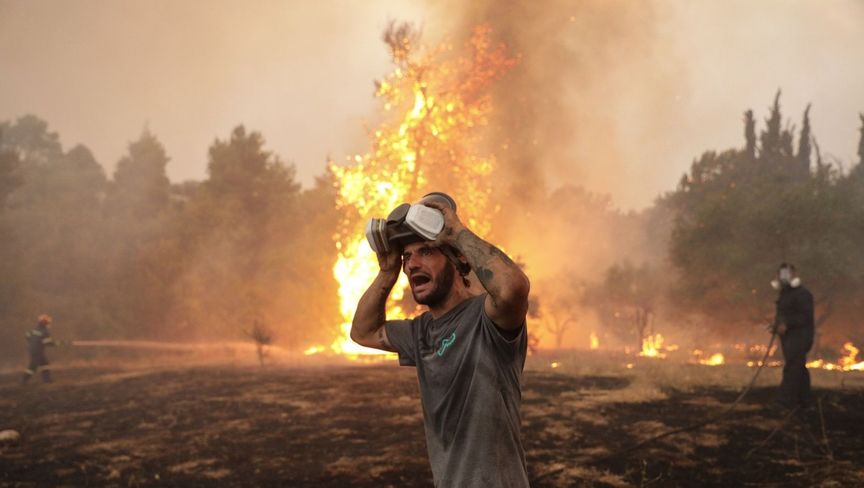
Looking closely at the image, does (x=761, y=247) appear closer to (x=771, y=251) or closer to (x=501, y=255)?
(x=771, y=251)

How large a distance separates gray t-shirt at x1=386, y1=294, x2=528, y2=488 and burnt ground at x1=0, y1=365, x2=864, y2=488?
193 inches

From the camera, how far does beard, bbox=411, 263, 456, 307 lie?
2.88 metres

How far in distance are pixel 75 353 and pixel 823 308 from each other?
35575 mm

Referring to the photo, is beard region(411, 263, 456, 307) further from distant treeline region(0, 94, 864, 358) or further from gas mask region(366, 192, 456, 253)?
distant treeline region(0, 94, 864, 358)

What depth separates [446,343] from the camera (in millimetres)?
2779

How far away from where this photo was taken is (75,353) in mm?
30203

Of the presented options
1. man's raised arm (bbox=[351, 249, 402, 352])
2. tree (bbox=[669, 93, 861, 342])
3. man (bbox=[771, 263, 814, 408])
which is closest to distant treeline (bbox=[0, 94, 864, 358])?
tree (bbox=[669, 93, 861, 342])

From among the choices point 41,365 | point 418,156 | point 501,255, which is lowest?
point 41,365

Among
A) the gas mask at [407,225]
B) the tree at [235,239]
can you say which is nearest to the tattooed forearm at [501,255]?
the gas mask at [407,225]

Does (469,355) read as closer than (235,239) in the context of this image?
Yes

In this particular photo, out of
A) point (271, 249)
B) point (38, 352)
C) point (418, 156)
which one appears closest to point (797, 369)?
point (418, 156)

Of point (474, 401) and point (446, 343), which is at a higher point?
point (446, 343)

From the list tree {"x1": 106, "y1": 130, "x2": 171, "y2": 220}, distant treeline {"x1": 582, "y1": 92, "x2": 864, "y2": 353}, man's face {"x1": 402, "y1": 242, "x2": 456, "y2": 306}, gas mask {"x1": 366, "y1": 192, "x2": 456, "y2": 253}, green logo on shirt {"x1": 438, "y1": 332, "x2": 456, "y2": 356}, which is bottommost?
green logo on shirt {"x1": 438, "y1": 332, "x2": 456, "y2": 356}

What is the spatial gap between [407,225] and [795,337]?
416 inches
